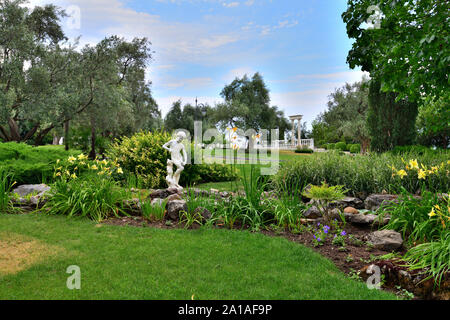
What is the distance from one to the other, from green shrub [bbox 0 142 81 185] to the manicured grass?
3.09m

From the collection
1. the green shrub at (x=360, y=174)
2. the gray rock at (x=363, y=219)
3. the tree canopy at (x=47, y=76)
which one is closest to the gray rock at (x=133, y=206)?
the green shrub at (x=360, y=174)

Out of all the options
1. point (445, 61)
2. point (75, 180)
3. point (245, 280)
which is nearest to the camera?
point (245, 280)

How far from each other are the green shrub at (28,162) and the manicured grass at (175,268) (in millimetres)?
3094

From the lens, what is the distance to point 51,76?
15.0 metres

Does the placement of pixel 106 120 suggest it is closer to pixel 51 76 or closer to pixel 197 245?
pixel 51 76

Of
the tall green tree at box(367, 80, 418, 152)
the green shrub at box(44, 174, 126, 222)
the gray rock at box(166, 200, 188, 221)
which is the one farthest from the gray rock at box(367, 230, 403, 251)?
the tall green tree at box(367, 80, 418, 152)

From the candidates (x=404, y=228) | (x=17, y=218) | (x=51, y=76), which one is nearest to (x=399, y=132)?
(x=404, y=228)

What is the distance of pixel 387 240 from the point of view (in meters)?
4.11

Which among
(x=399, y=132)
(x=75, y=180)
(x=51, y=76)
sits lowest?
(x=75, y=180)

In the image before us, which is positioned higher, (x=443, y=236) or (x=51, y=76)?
(x=51, y=76)

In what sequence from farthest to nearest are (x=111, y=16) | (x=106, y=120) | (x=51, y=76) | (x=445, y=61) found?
(x=106, y=120), (x=51, y=76), (x=111, y=16), (x=445, y=61)

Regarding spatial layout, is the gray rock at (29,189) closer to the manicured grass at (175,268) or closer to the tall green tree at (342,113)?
the manicured grass at (175,268)
